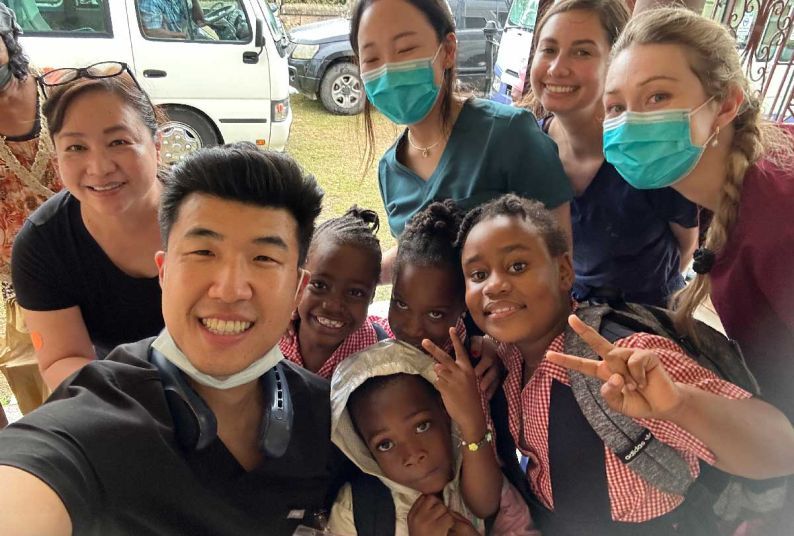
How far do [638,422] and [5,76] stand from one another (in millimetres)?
2100

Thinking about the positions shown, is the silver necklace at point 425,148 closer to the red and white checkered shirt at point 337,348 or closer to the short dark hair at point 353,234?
the short dark hair at point 353,234

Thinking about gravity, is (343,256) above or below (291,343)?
above

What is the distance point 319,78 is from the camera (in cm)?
640

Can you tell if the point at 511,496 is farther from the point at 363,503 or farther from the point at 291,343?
the point at 291,343

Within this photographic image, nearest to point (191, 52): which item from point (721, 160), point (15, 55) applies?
point (15, 55)

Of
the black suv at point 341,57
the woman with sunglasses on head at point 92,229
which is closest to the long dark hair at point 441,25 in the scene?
→ the woman with sunglasses on head at point 92,229

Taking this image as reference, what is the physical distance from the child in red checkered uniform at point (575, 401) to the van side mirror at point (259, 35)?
3.92m

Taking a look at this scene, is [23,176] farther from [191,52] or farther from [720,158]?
[191,52]

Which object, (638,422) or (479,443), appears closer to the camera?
(638,422)

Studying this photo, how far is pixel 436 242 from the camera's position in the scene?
1.60 meters

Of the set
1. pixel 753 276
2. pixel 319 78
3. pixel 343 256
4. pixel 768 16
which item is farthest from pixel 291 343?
pixel 319 78

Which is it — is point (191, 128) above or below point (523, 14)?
below

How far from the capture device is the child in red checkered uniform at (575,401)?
1074 mm

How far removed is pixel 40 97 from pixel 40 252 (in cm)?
68
